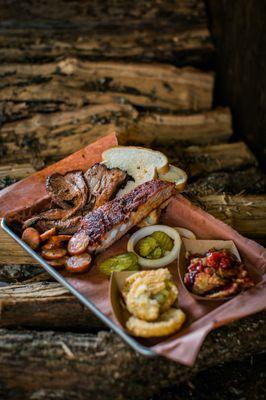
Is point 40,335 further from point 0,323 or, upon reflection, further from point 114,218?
point 114,218

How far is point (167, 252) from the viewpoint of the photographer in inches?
158

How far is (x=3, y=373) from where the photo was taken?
3465mm

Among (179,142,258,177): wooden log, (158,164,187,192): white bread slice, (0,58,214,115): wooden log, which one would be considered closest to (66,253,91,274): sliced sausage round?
(158,164,187,192): white bread slice

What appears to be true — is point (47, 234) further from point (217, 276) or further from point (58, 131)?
point (58, 131)

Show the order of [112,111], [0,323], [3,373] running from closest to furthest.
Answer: [3,373] → [0,323] → [112,111]

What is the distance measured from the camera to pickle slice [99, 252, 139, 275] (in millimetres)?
3844

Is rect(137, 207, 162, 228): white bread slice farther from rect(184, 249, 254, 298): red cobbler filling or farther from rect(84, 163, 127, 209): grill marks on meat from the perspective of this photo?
rect(184, 249, 254, 298): red cobbler filling

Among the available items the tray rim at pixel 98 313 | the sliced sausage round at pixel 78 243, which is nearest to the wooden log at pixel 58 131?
the tray rim at pixel 98 313

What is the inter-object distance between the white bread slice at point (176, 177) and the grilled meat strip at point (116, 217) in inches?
19.1

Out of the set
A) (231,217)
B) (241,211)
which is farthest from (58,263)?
(241,211)

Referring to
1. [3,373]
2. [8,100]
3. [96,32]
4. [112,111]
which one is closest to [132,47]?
[96,32]

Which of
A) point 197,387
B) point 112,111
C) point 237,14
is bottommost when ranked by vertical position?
point 197,387

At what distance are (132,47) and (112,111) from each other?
1.08 meters

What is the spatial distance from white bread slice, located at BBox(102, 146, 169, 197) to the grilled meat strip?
1.68 feet
